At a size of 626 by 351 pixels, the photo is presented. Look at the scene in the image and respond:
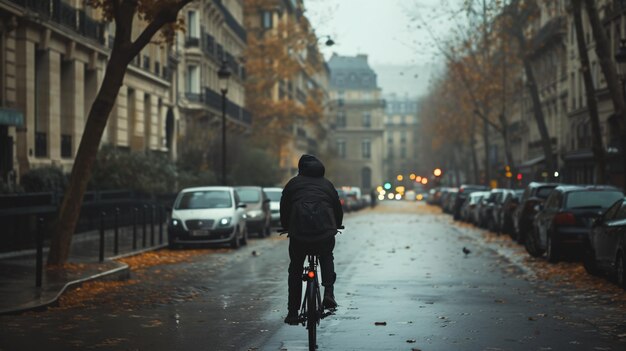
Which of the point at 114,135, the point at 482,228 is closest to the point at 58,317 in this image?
the point at 114,135

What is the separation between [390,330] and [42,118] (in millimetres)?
25871

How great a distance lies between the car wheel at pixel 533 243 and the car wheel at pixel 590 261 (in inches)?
221

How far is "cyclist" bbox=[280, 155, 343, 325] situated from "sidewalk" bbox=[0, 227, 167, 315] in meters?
4.31

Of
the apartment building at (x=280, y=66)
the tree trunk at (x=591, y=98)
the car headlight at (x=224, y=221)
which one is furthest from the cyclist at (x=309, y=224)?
the apartment building at (x=280, y=66)

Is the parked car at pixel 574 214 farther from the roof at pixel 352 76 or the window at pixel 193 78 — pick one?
the roof at pixel 352 76

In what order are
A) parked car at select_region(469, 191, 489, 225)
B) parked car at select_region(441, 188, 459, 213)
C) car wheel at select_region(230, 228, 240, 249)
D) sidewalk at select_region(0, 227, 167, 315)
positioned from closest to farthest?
1. sidewalk at select_region(0, 227, 167, 315)
2. car wheel at select_region(230, 228, 240, 249)
3. parked car at select_region(469, 191, 489, 225)
4. parked car at select_region(441, 188, 459, 213)

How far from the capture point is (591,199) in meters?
23.4

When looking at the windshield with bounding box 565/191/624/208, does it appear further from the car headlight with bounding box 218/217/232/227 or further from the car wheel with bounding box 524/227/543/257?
the car headlight with bounding box 218/217/232/227

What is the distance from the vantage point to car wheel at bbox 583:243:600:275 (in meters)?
20.2

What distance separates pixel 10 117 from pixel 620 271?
59.8 ft

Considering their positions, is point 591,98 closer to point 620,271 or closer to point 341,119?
point 620,271

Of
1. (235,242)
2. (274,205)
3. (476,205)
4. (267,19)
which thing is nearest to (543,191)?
(235,242)

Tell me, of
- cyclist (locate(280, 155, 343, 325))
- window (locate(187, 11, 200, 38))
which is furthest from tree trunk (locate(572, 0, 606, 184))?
window (locate(187, 11, 200, 38))

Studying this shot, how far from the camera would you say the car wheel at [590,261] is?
20.2 m
